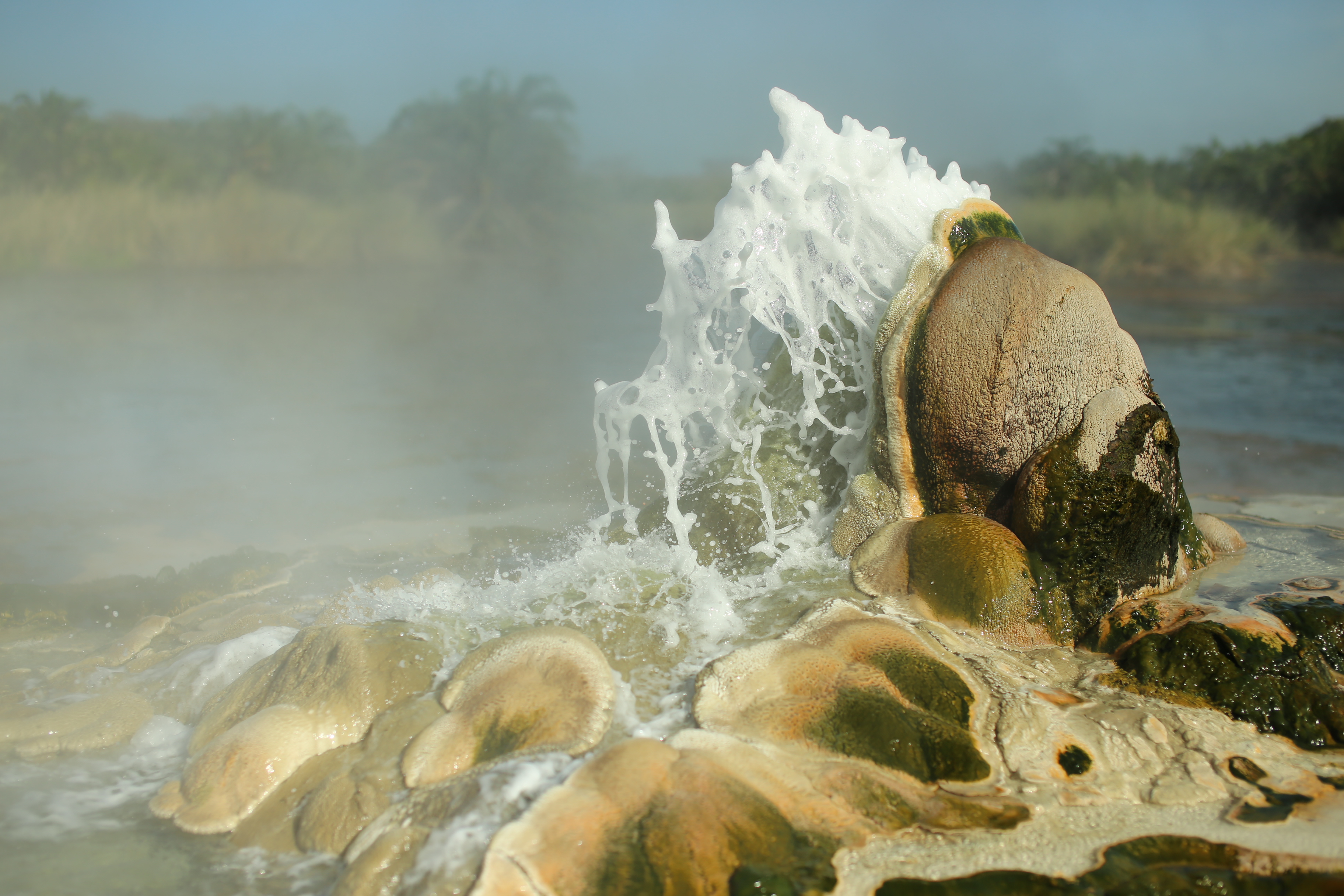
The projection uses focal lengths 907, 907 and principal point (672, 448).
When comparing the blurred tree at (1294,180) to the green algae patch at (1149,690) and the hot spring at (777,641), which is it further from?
the green algae patch at (1149,690)

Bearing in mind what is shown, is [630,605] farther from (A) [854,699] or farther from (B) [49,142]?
(B) [49,142]

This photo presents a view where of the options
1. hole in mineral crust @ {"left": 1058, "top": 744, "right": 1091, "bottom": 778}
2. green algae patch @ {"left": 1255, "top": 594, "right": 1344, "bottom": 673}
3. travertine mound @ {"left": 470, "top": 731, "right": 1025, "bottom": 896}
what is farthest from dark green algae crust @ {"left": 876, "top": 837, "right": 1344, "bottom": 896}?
green algae patch @ {"left": 1255, "top": 594, "right": 1344, "bottom": 673}

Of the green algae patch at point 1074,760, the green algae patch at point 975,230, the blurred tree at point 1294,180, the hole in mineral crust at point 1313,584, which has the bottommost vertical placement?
the green algae patch at point 1074,760

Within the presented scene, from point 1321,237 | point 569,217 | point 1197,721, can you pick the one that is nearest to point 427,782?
point 1197,721

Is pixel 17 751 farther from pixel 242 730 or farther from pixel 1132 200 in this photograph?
pixel 1132 200

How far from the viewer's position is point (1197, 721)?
8.26ft

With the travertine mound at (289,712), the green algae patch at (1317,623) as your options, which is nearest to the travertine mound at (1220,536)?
the green algae patch at (1317,623)

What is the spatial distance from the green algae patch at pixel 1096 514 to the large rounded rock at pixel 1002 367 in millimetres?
121

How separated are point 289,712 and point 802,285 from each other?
97.9 inches

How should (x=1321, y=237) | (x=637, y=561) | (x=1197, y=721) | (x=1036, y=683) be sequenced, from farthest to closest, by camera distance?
1. (x=1321, y=237)
2. (x=637, y=561)
3. (x=1036, y=683)
4. (x=1197, y=721)

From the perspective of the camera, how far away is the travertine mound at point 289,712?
2.48m

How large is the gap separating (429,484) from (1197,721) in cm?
507

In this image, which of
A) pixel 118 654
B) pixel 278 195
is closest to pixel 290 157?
pixel 278 195

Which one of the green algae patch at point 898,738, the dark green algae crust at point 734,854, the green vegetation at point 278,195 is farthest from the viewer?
the green vegetation at point 278,195
